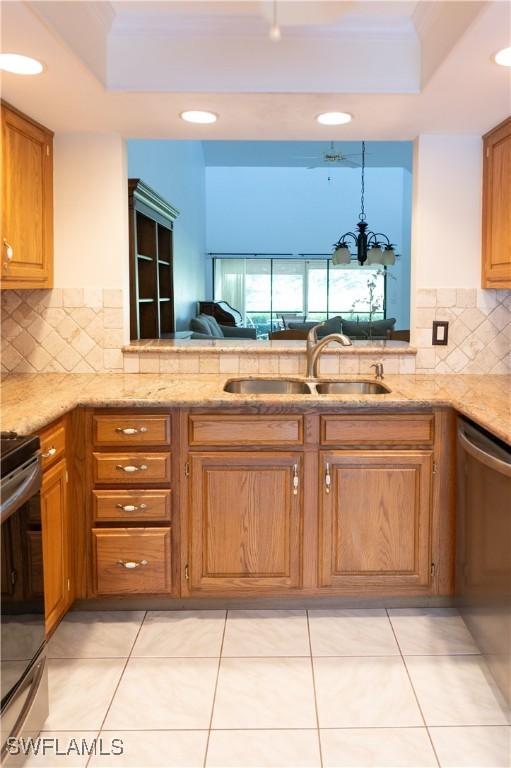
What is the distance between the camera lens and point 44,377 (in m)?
3.07

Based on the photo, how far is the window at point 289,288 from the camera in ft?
36.0

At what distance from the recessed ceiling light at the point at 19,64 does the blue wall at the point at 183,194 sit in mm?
2642

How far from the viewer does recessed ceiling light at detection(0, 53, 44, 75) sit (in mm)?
2129

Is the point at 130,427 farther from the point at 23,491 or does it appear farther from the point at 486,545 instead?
the point at 486,545

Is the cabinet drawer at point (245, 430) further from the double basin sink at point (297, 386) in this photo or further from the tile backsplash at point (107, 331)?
the tile backsplash at point (107, 331)

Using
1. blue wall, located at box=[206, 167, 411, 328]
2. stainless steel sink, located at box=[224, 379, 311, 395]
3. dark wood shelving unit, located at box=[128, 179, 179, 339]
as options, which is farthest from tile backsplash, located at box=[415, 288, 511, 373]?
blue wall, located at box=[206, 167, 411, 328]

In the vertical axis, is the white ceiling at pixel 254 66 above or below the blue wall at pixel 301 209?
below

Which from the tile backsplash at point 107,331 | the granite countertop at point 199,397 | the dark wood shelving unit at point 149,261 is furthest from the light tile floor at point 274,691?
the dark wood shelving unit at point 149,261

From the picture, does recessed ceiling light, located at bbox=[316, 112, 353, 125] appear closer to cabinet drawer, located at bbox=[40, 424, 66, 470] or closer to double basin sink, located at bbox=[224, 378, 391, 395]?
double basin sink, located at bbox=[224, 378, 391, 395]

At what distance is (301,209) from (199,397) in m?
8.73

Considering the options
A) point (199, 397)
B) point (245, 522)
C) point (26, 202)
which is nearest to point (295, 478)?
point (245, 522)

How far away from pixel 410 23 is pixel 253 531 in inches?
78.2

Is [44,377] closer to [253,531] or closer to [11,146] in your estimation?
[11,146]

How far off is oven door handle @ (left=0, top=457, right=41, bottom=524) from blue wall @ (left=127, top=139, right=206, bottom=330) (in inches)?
139
